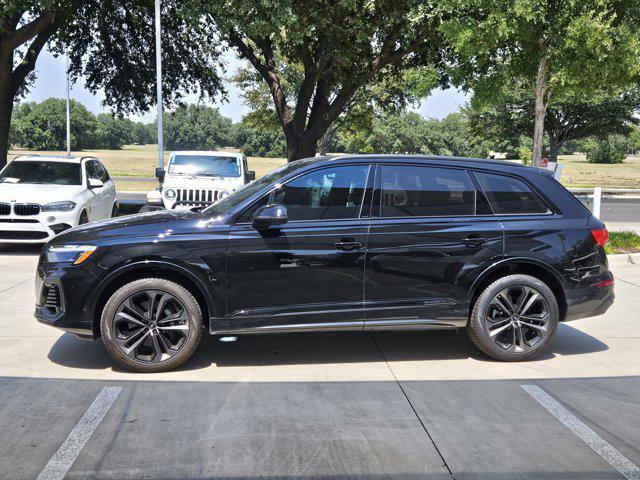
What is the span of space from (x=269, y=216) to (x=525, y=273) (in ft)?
7.67

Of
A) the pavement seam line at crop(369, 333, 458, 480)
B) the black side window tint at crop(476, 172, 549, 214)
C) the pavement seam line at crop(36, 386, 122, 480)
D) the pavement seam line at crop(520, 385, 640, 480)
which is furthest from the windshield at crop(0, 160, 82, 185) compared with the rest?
the pavement seam line at crop(520, 385, 640, 480)

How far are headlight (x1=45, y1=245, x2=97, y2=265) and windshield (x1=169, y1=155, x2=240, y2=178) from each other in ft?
25.6

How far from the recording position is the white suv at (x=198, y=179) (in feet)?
40.0

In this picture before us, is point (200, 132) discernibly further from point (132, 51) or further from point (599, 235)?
point (599, 235)

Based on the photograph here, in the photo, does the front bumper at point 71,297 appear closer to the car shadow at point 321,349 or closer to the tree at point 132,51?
the car shadow at point 321,349

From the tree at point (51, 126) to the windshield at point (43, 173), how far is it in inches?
3282

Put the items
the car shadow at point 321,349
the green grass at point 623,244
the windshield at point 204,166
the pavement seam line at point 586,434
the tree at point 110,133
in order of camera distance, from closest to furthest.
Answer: the pavement seam line at point 586,434 → the car shadow at point 321,349 → the green grass at point 623,244 → the windshield at point 204,166 → the tree at point 110,133

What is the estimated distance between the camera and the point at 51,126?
9625 centimetres

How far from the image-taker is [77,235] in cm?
514

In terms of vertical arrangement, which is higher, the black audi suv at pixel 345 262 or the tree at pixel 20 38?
the tree at pixel 20 38

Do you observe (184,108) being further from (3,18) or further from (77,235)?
(77,235)

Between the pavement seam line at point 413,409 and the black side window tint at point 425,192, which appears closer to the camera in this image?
the pavement seam line at point 413,409

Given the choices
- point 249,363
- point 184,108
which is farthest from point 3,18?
point 249,363

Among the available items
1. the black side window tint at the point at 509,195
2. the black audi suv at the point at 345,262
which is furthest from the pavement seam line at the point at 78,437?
the black side window tint at the point at 509,195
